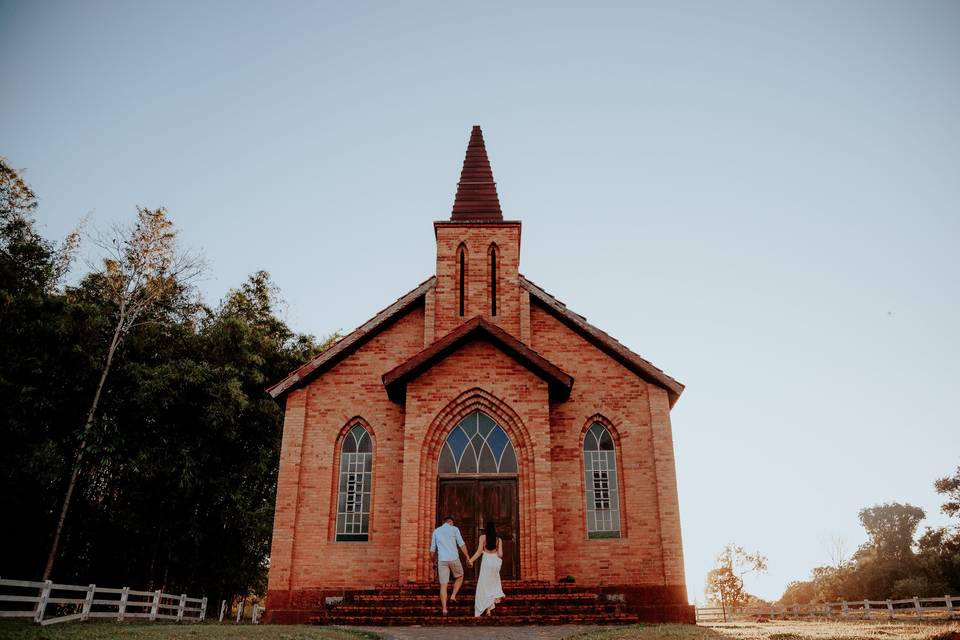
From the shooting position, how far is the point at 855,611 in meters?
27.7

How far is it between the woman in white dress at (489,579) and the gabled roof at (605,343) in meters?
6.96

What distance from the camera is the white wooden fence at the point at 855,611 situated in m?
22.4

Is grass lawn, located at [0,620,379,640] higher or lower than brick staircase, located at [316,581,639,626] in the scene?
lower

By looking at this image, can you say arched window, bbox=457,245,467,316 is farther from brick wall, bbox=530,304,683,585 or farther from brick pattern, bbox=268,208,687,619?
brick wall, bbox=530,304,683,585

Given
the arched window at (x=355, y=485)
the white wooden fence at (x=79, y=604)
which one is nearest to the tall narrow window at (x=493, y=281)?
the arched window at (x=355, y=485)

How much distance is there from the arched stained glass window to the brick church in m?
0.03

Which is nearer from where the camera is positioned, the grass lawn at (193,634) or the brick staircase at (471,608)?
the grass lawn at (193,634)

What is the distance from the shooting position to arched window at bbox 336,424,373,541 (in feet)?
52.9

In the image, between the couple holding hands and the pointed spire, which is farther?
the pointed spire

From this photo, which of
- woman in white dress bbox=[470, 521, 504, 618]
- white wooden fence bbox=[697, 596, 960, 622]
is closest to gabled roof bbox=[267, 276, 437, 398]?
woman in white dress bbox=[470, 521, 504, 618]

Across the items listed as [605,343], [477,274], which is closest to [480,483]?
[605,343]

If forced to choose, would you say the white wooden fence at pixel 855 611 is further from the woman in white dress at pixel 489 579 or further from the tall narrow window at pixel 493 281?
the tall narrow window at pixel 493 281

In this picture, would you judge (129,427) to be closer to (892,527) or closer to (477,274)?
(477,274)

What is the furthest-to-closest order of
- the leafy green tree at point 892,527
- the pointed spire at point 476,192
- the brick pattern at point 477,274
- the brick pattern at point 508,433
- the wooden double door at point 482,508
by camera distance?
the leafy green tree at point 892,527 → the pointed spire at point 476,192 → the brick pattern at point 477,274 → the brick pattern at point 508,433 → the wooden double door at point 482,508
